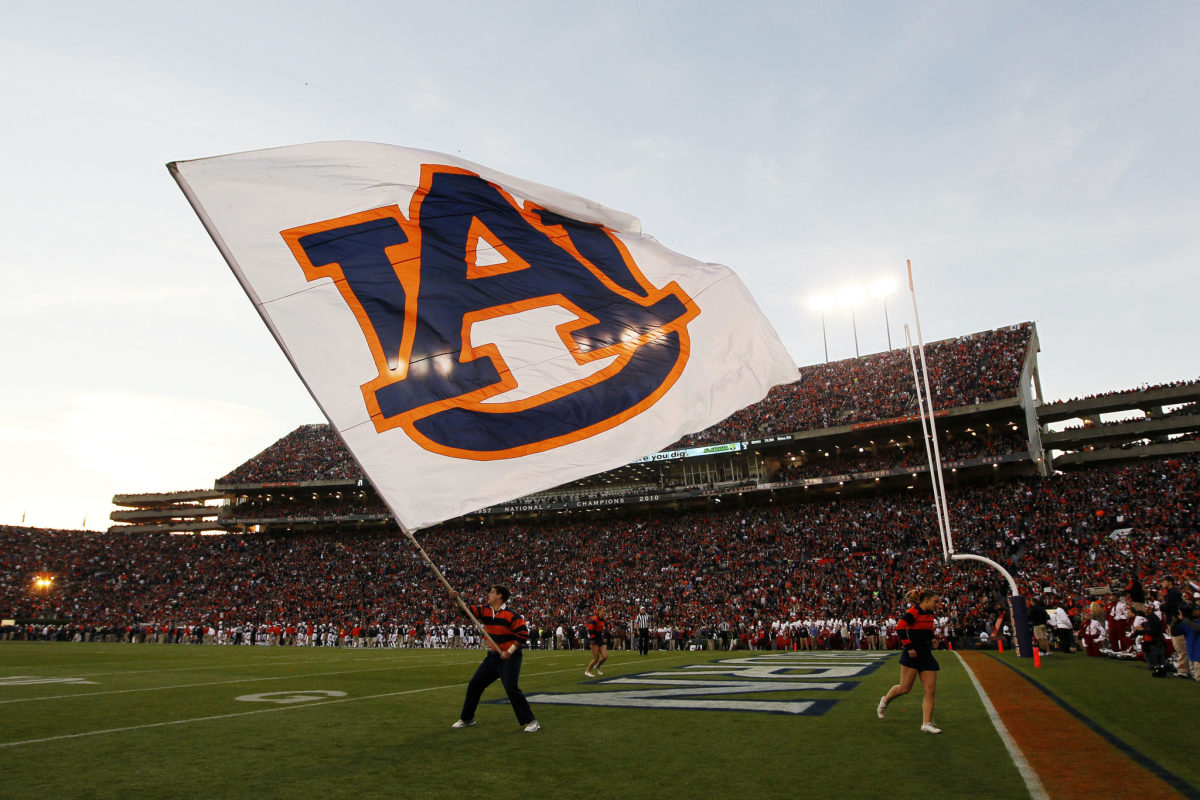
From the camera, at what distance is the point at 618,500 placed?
A: 155 feet

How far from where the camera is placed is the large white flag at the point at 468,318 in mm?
5254

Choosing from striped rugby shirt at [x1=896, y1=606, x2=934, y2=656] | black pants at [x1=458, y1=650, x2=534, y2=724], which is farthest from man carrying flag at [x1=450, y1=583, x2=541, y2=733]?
striped rugby shirt at [x1=896, y1=606, x2=934, y2=656]

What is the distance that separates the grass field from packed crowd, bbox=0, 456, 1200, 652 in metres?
18.7

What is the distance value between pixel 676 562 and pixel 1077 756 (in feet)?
116

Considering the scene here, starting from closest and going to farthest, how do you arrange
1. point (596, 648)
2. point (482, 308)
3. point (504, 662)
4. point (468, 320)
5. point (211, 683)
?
point (468, 320) → point (482, 308) → point (504, 662) → point (211, 683) → point (596, 648)

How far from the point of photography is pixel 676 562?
1583 inches

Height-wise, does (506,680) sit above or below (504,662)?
below

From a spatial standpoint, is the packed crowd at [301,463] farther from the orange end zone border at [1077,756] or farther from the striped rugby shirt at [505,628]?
the orange end zone border at [1077,756]

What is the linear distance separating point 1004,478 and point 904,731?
39395 millimetres

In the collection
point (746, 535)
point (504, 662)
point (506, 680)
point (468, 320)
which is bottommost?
point (506, 680)

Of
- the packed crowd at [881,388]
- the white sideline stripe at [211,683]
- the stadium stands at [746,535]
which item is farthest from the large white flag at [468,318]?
the packed crowd at [881,388]

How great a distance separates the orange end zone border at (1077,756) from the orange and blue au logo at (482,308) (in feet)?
14.0

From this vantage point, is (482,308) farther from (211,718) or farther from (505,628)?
(211,718)

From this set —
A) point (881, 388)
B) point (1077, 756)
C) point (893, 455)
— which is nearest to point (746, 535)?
point (893, 455)
